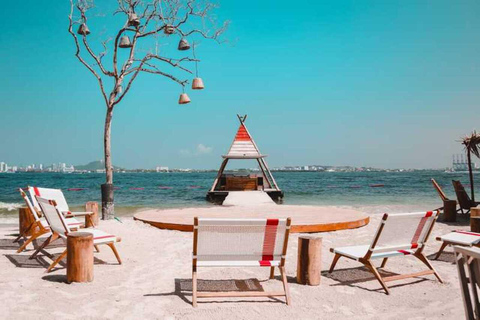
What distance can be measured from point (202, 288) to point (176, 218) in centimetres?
471

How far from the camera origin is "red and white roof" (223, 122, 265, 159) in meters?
19.2

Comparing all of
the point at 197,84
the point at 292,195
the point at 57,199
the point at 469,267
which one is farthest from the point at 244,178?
the point at 469,267

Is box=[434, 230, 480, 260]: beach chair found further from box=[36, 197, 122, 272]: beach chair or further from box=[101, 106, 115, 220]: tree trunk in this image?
box=[101, 106, 115, 220]: tree trunk

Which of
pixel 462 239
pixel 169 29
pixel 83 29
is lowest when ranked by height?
pixel 462 239

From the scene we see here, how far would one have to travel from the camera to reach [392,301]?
14.6 ft

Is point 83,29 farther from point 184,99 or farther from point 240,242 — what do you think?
point 240,242

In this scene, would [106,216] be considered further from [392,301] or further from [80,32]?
[392,301]

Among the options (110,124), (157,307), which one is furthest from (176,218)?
(157,307)

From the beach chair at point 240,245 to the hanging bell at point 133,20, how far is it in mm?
8276

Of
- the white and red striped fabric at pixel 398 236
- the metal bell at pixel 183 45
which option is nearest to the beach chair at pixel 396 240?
the white and red striped fabric at pixel 398 236

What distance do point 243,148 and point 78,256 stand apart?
14.7 meters

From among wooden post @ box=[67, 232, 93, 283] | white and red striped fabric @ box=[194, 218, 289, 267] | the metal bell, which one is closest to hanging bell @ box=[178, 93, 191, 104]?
the metal bell

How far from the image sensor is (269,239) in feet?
14.5

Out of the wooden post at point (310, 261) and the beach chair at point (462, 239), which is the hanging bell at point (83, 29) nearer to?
the wooden post at point (310, 261)
